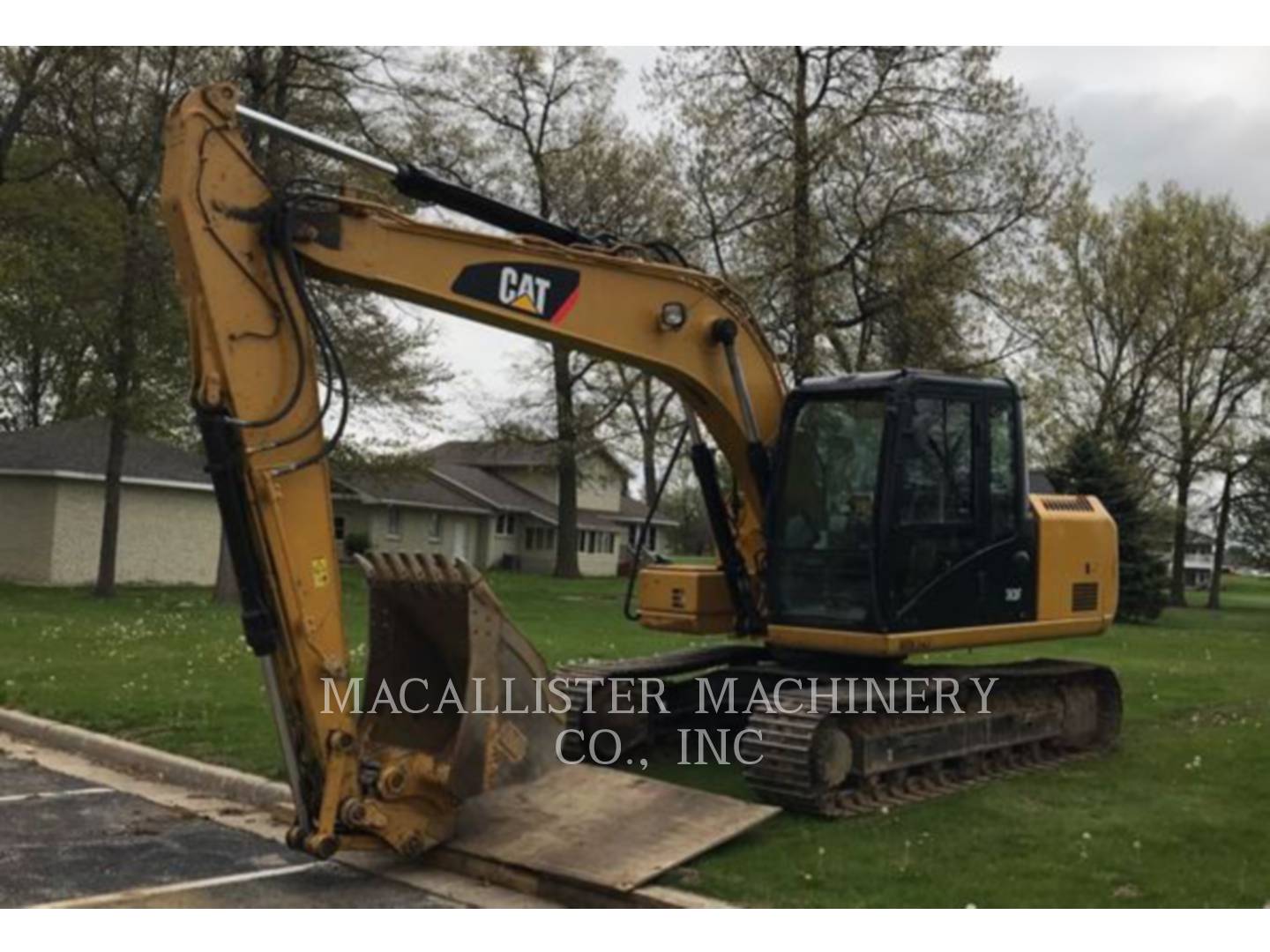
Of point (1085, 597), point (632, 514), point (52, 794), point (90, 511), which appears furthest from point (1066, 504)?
point (632, 514)

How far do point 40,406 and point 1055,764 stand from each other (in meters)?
41.9

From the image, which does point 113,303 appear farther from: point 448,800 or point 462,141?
point 448,800

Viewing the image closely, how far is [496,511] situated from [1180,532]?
23801mm

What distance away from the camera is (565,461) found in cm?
3912

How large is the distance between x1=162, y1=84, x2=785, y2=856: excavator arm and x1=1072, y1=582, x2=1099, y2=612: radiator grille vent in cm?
418

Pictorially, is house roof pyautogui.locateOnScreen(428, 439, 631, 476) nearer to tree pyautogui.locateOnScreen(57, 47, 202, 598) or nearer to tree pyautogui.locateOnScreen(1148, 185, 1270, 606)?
tree pyautogui.locateOnScreen(57, 47, 202, 598)

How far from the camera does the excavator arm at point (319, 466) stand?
631 cm

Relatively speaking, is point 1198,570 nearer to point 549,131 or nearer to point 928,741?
point 549,131

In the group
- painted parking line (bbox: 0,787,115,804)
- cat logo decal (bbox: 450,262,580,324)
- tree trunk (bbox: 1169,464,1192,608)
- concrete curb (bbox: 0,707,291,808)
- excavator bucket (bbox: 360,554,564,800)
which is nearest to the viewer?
excavator bucket (bbox: 360,554,564,800)

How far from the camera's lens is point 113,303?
24500 millimetres

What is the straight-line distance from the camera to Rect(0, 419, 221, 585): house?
99.1 feet

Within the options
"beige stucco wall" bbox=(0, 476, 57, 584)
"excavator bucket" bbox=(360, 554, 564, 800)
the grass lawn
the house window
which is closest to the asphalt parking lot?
"excavator bucket" bbox=(360, 554, 564, 800)

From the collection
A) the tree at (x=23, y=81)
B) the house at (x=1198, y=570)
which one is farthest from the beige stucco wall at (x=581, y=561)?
the tree at (x=23, y=81)

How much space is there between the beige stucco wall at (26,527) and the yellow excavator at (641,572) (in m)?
23.8
